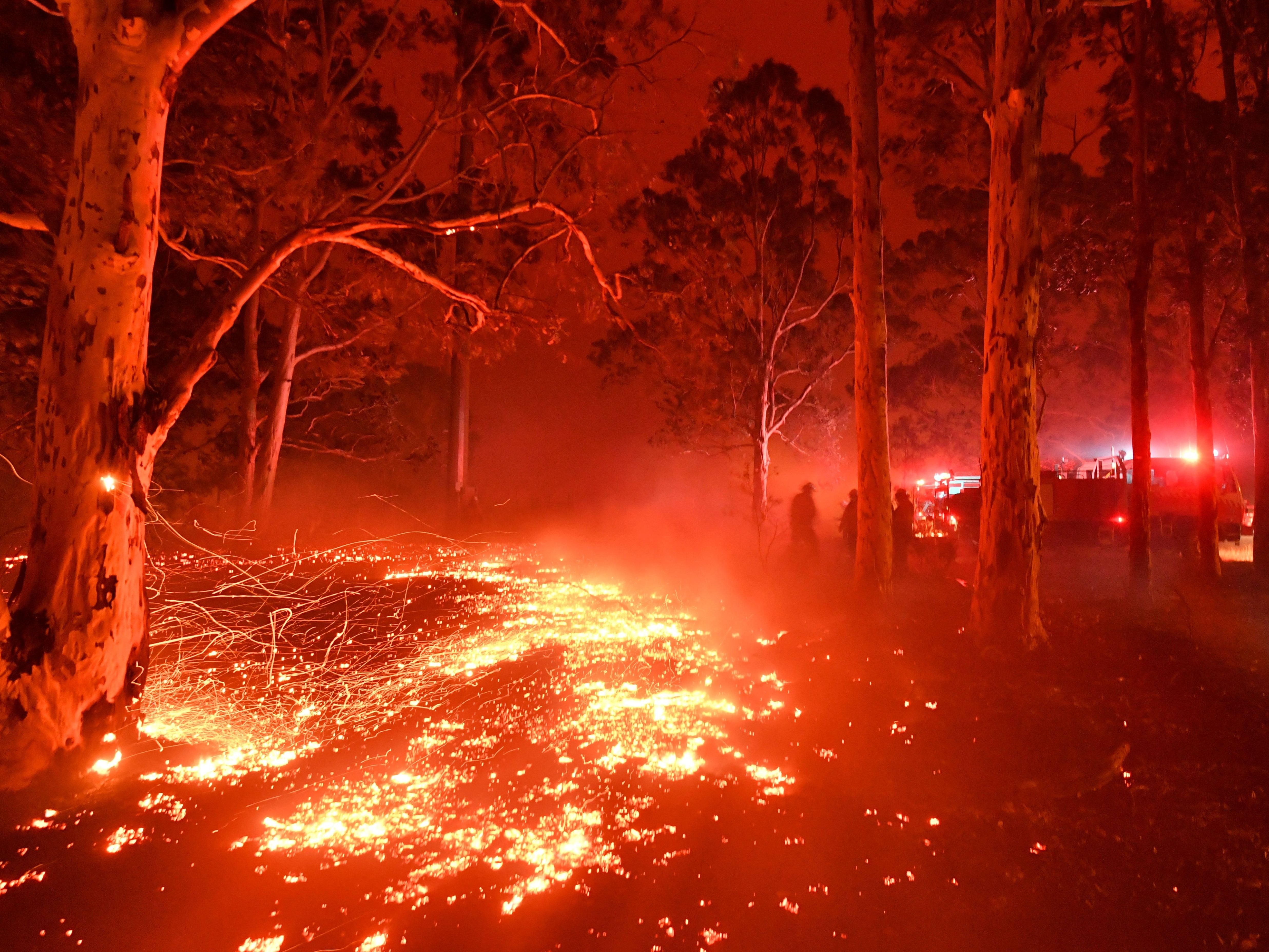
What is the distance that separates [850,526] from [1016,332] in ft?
31.0

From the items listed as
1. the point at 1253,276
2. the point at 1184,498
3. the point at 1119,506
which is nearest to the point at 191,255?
the point at 1253,276

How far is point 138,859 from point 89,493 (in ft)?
8.52

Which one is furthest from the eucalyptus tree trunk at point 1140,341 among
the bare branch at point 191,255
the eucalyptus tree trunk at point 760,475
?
the bare branch at point 191,255

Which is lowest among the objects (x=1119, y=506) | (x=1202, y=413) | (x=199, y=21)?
(x=1119, y=506)

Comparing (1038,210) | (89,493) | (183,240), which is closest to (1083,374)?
(1038,210)

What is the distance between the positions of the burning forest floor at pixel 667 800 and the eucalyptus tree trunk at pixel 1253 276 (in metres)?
5.94

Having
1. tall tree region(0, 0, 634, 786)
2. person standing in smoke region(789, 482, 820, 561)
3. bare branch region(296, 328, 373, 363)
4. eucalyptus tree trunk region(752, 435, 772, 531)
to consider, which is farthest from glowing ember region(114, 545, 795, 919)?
bare branch region(296, 328, 373, 363)

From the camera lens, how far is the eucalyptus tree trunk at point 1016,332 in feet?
27.1

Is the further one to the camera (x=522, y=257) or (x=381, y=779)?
(x=522, y=257)

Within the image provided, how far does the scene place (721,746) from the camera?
5.89 metres

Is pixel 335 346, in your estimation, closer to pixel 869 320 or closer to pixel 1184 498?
pixel 869 320

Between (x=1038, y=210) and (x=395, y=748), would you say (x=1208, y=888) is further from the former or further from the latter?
(x=1038, y=210)

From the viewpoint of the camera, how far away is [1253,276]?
13.9 m

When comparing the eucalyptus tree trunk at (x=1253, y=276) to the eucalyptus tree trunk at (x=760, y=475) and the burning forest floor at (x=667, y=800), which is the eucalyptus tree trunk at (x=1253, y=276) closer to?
the burning forest floor at (x=667, y=800)
